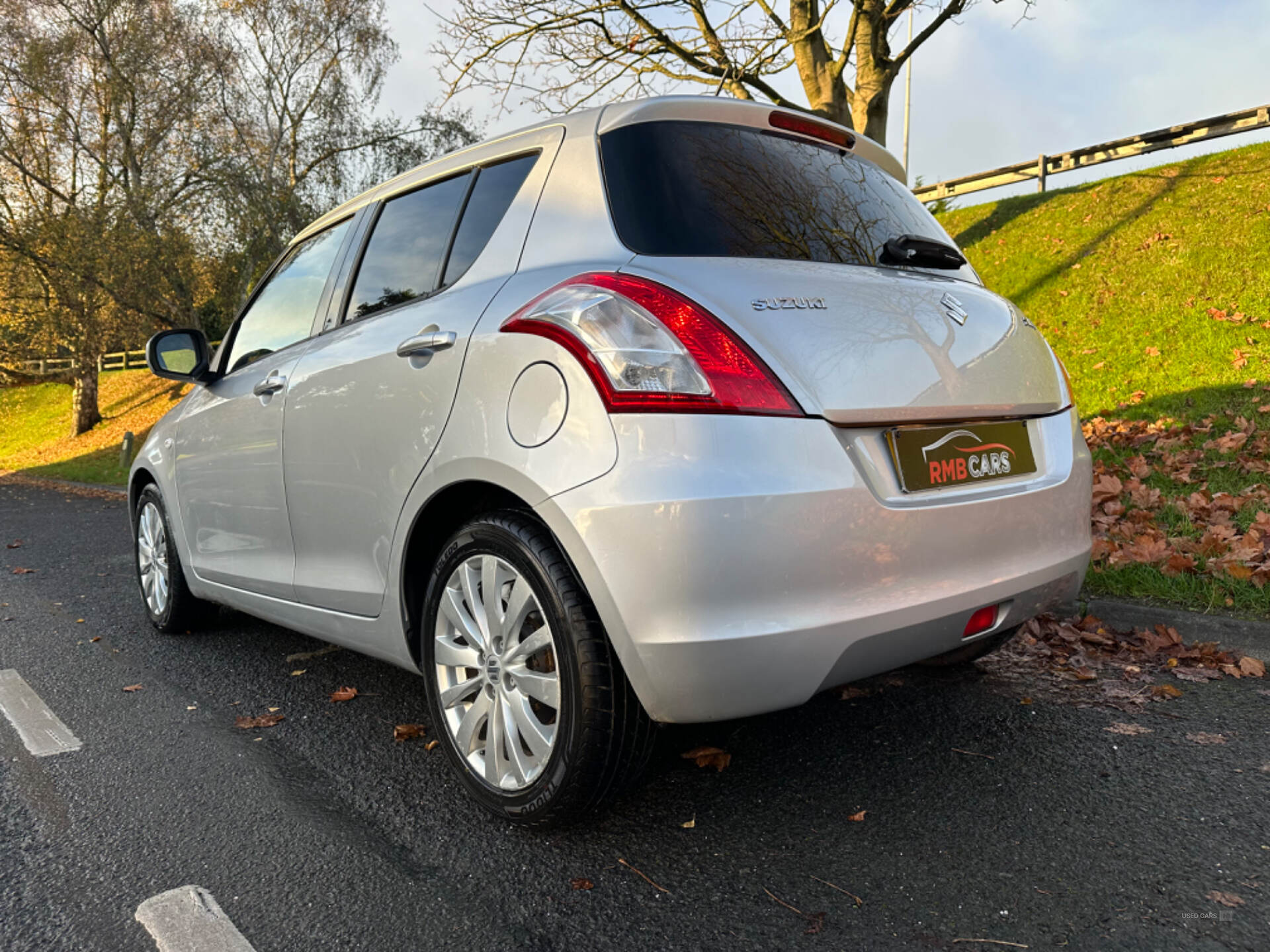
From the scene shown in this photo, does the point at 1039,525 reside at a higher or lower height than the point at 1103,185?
lower

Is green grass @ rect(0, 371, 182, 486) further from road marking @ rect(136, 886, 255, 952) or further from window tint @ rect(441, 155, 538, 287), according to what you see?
road marking @ rect(136, 886, 255, 952)

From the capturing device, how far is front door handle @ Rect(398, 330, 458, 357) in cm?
253

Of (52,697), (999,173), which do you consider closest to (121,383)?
(999,173)

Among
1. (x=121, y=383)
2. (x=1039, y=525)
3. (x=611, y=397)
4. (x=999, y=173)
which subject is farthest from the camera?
(x=121, y=383)

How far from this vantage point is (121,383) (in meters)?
32.8

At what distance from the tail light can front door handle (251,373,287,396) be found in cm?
163

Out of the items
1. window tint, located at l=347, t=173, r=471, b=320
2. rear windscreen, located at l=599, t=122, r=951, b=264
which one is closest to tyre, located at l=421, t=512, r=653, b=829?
rear windscreen, located at l=599, t=122, r=951, b=264

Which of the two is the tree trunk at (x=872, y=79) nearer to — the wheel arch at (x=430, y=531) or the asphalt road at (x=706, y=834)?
the asphalt road at (x=706, y=834)

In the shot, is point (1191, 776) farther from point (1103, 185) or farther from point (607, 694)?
point (1103, 185)

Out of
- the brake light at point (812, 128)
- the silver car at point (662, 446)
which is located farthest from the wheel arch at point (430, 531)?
the brake light at point (812, 128)

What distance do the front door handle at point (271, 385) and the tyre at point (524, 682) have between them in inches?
48.4

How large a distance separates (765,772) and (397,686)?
5.31ft

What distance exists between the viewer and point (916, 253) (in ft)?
8.68

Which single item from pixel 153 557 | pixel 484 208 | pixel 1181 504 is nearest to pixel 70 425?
pixel 153 557
